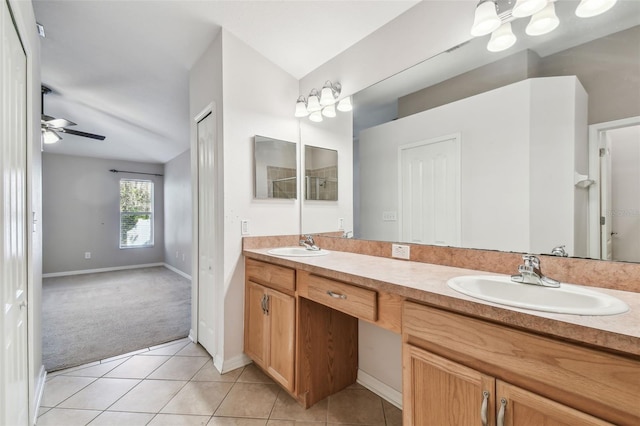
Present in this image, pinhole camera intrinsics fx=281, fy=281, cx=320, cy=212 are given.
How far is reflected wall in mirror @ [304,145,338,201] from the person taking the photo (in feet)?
7.70

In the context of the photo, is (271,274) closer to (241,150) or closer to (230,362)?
(230,362)

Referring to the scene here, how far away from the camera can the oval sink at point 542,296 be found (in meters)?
0.79

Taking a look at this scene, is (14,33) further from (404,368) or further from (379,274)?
(404,368)

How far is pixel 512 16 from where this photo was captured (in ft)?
4.26

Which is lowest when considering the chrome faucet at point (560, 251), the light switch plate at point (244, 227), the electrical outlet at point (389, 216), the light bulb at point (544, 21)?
the chrome faucet at point (560, 251)

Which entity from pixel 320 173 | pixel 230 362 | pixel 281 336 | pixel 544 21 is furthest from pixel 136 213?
pixel 544 21

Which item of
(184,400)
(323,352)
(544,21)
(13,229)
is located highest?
(544,21)

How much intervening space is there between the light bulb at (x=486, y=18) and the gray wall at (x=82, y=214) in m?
6.56

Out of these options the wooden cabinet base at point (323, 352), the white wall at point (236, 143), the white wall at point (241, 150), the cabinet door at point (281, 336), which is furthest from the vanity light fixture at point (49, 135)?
the wooden cabinet base at point (323, 352)

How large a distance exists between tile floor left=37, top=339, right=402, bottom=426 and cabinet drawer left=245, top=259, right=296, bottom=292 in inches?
27.5

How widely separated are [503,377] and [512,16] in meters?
1.51

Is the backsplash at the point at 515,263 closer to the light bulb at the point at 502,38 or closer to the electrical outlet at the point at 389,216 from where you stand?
the electrical outlet at the point at 389,216

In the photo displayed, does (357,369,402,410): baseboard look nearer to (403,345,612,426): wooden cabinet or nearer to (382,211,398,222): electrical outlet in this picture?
(403,345,612,426): wooden cabinet

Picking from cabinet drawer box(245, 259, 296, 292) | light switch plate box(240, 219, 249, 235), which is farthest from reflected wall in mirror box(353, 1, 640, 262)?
light switch plate box(240, 219, 249, 235)
